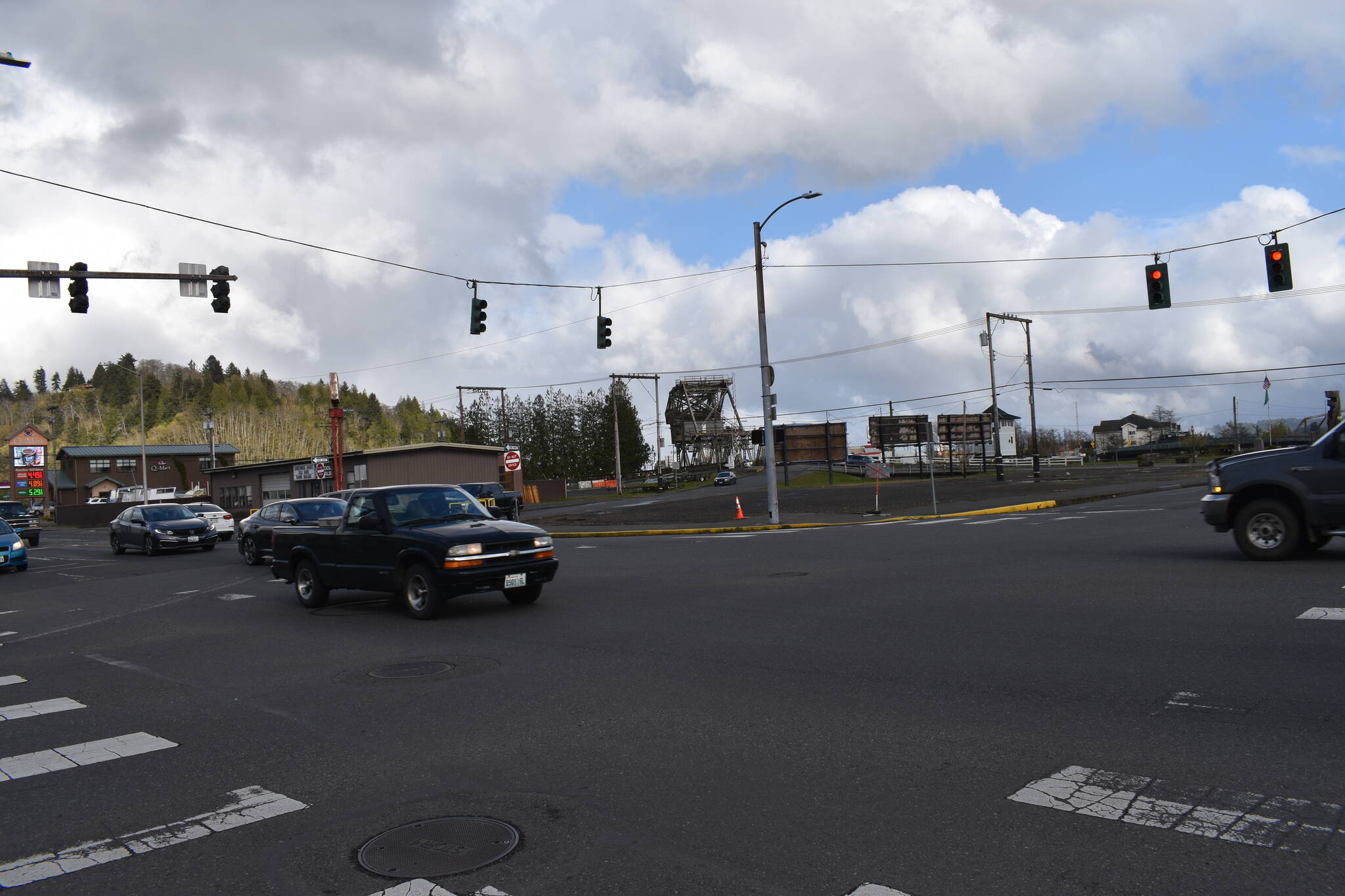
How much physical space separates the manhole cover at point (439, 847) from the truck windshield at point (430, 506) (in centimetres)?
805

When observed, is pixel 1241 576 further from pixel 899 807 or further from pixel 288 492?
pixel 288 492

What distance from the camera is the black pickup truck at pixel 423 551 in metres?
11.5

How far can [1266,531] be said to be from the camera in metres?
13.0

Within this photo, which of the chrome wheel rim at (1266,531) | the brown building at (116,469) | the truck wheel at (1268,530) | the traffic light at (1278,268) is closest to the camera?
the truck wheel at (1268,530)

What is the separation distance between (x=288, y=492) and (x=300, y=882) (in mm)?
60044

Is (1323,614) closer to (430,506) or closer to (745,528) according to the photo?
(430,506)

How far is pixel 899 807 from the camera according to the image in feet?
15.0

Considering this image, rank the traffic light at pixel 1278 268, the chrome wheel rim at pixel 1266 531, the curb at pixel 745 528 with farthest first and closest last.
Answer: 1. the curb at pixel 745 528
2. the traffic light at pixel 1278 268
3. the chrome wheel rim at pixel 1266 531

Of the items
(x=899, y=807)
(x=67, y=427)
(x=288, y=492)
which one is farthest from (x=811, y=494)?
(x=67, y=427)

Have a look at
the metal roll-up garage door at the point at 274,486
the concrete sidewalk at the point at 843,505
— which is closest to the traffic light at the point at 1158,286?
the concrete sidewalk at the point at 843,505

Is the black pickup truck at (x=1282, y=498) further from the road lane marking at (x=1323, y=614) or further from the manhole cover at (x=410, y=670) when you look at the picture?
the manhole cover at (x=410, y=670)

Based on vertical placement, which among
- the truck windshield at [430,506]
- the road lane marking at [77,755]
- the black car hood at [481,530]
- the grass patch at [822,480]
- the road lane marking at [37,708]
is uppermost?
the truck windshield at [430,506]

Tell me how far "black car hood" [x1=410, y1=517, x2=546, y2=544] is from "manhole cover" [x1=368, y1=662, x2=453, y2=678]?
9.40 ft

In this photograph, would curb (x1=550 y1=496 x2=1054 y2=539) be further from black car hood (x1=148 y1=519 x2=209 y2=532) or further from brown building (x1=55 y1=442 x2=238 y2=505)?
brown building (x1=55 y1=442 x2=238 y2=505)
